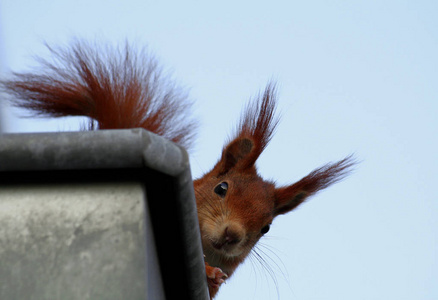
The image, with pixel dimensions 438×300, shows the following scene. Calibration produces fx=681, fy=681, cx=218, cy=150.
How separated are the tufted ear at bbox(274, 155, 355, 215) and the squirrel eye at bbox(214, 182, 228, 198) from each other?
0.28m

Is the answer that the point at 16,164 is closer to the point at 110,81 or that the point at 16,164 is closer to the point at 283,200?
the point at 110,81

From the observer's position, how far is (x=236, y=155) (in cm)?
267

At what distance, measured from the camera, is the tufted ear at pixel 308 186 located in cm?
266

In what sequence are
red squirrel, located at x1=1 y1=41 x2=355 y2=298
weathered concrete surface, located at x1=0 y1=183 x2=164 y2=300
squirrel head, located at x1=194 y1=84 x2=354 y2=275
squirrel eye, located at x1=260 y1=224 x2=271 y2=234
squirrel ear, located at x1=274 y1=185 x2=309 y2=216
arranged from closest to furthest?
weathered concrete surface, located at x1=0 y1=183 x2=164 y2=300 < red squirrel, located at x1=1 y1=41 x2=355 y2=298 < squirrel head, located at x1=194 y1=84 x2=354 y2=275 < squirrel eye, located at x1=260 y1=224 x2=271 y2=234 < squirrel ear, located at x1=274 y1=185 x2=309 y2=216

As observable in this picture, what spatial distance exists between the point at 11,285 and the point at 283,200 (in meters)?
1.85

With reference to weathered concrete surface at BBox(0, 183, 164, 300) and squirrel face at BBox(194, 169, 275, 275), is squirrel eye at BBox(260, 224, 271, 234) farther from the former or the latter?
weathered concrete surface at BBox(0, 183, 164, 300)

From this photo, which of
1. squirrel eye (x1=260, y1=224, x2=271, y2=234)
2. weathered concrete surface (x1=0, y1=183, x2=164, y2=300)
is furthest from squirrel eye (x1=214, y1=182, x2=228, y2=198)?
weathered concrete surface (x1=0, y1=183, x2=164, y2=300)

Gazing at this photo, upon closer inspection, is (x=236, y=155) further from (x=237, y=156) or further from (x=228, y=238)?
(x=228, y=238)

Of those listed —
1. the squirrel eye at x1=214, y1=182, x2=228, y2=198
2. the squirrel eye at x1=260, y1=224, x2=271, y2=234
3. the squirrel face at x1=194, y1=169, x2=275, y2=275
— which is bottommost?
the squirrel eye at x1=260, y1=224, x2=271, y2=234

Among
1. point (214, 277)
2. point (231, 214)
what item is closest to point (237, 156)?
point (231, 214)

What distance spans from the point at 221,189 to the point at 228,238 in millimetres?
255

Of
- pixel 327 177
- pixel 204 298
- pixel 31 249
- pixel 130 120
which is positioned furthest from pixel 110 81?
pixel 327 177

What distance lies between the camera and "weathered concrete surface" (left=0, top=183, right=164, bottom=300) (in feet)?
3.02

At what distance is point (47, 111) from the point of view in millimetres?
1737
